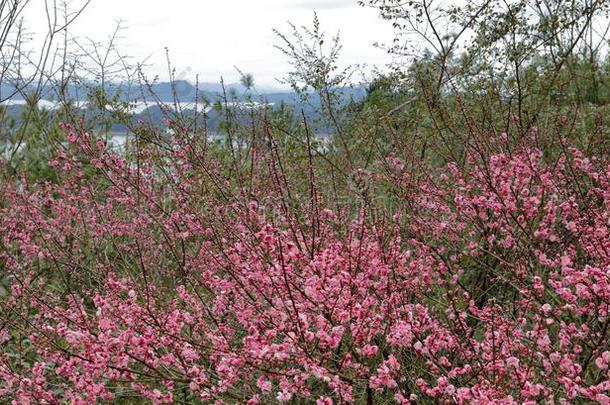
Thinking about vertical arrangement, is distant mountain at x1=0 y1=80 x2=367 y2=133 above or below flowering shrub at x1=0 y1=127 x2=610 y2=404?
above

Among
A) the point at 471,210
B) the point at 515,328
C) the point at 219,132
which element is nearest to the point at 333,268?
the point at 515,328

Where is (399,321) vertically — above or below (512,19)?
below

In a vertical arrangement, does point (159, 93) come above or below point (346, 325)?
above

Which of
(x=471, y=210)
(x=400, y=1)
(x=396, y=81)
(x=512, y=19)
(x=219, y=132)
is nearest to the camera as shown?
(x=471, y=210)

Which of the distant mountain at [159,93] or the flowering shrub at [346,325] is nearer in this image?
the flowering shrub at [346,325]

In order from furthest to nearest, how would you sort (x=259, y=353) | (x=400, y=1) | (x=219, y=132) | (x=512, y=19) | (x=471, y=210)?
(x=219, y=132)
(x=400, y=1)
(x=512, y=19)
(x=471, y=210)
(x=259, y=353)

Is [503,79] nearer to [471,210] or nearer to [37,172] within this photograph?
[471,210]

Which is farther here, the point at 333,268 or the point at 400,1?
the point at 400,1

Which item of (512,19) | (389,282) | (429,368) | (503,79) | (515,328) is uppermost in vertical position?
(512,19)

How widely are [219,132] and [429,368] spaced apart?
7.79 metres

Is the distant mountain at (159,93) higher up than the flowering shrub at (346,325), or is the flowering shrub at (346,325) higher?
the distant mountain at (159,93)

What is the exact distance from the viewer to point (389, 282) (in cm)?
375

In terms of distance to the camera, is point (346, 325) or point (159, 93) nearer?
point (346, 325)

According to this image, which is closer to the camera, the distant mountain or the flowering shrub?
the flowering shrub
